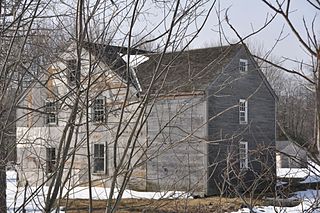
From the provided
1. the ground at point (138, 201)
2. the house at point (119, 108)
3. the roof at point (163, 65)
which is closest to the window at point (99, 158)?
the house at point (119, 108)

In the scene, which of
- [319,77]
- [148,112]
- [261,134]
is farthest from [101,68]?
[261,134]

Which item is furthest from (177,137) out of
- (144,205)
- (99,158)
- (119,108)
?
(119,108)

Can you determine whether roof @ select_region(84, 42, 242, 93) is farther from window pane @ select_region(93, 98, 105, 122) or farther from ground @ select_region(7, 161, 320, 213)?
ground @ select_region(7, 161, 320, 213)

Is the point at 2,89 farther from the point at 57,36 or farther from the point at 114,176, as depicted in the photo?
the point at 57,36

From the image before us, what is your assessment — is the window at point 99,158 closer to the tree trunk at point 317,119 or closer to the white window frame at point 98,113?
the white window frame at point 98,113

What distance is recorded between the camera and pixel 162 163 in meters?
22.6

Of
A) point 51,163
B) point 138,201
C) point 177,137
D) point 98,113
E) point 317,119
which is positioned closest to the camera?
point 317,119

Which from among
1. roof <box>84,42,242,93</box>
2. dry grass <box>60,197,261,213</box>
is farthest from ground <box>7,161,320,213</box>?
roof <box>84,42,242,93</box>

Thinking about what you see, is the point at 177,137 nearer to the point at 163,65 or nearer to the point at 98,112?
the point at 98,112

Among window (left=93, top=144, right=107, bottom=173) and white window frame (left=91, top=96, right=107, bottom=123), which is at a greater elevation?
white window frame (left=91, top=96, right=107, bottom=123)

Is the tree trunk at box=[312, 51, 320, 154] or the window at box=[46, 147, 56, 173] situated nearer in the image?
the tree trunk at box=[312, 51, 320, 154]

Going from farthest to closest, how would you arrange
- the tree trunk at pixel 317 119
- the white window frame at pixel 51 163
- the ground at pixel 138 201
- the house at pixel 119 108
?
the ground at pixel 138 201
the white window frame at pixel 51 163
the house at pixel 119 108
the tree trunk at pixel 317 119

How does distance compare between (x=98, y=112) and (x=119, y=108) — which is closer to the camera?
(x=119, y=108)

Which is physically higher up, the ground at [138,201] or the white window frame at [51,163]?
the white window frame at [51,163]
